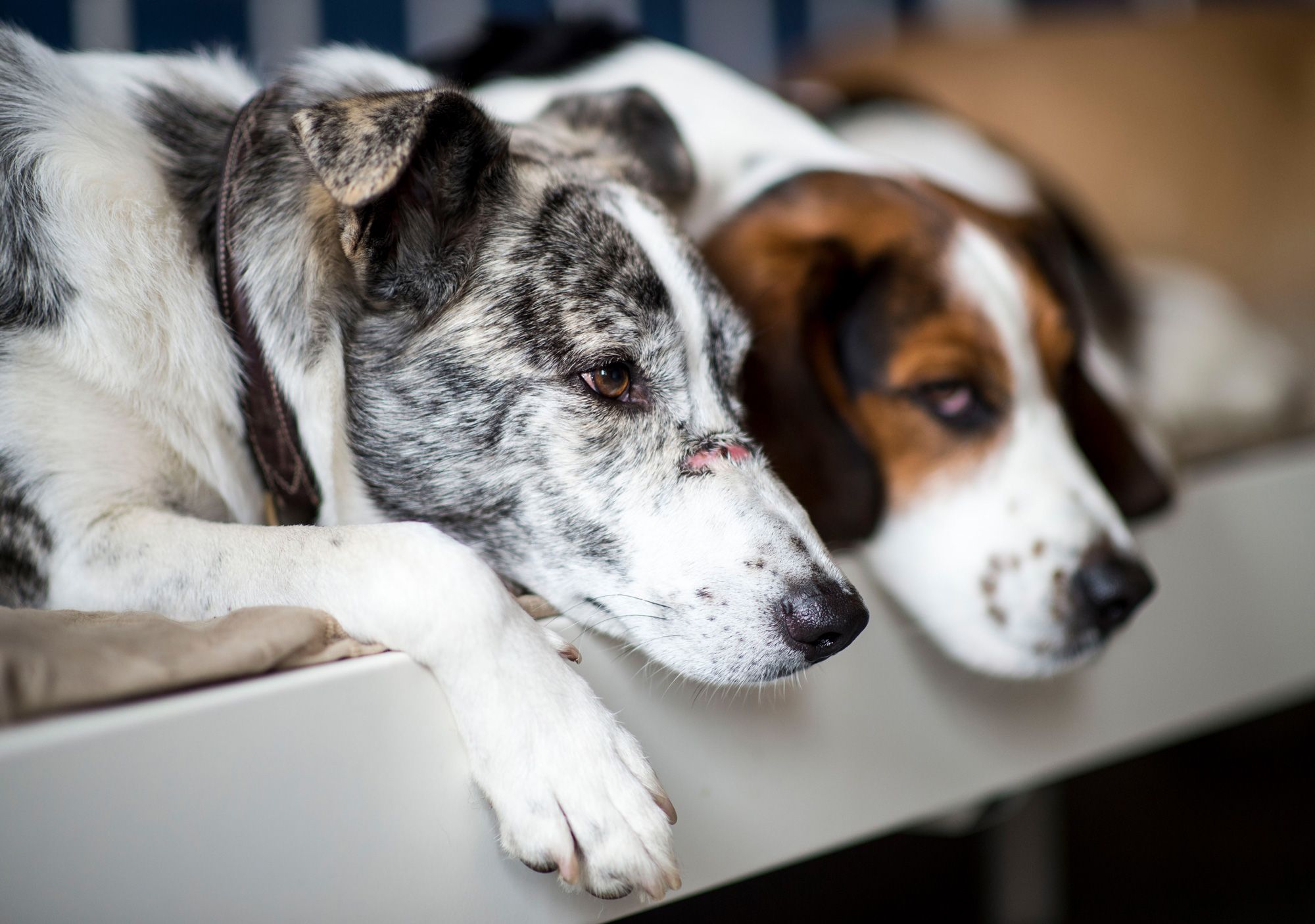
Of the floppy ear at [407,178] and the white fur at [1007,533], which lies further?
the white fur at [1007,533]

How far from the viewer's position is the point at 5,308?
0.92 metres

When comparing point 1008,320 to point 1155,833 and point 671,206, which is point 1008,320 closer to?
point 671,206

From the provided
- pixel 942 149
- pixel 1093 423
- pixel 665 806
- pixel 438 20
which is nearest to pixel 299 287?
pixel 665 806

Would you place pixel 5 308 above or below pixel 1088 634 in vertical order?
above

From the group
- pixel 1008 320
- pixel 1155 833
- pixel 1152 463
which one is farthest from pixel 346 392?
pixel 1155 833

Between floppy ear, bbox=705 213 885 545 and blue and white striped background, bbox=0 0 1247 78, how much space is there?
0.62 meters

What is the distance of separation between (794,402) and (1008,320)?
289 mm

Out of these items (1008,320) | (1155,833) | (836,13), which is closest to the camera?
(1008,320)

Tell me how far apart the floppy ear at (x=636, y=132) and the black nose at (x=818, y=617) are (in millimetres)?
616

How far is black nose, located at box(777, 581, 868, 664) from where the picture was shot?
859 millimetres

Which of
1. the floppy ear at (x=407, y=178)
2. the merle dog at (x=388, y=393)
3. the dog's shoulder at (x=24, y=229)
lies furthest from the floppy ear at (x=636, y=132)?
the dog's shoulder at (x=24, y=229)

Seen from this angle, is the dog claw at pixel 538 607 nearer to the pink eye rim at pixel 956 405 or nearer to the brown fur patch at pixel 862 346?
the brown fur patch at pixel 862 346

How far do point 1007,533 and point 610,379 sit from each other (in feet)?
1.67

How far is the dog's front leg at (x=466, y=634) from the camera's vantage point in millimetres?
738
